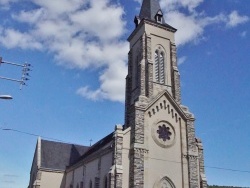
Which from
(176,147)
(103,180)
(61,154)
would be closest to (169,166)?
(176,147)

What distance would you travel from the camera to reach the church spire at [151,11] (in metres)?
37.6

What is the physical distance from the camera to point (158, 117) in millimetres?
31453

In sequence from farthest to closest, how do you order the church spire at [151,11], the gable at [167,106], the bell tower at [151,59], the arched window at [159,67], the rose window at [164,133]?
the church spire at [151,11] → the arched window at [159,67] → the bell tower at [151,59] → the gable at [167,106] → the rose window at [164,133]

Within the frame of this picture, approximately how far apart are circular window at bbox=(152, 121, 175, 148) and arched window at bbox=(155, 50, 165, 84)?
211 inches

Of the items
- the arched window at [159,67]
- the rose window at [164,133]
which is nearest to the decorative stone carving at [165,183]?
the rose window at [164,133]

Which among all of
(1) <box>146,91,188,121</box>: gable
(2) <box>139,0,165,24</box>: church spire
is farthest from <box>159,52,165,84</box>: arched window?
(2) <box>139,0,165,24</box>: church spire

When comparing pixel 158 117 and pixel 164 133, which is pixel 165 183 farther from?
pixel 158 117

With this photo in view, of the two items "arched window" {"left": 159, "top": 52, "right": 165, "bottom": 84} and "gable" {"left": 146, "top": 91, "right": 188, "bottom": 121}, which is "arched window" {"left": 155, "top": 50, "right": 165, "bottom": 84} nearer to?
"arched window" {"left": 159, "top": 52, "right": 165, "bottom": 84}

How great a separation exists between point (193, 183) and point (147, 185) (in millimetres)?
4988

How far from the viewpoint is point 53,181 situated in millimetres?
43469

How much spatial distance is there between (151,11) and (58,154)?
84.4ft

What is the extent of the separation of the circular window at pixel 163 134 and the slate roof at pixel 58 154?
1928cm

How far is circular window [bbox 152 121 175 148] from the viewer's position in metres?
30.5

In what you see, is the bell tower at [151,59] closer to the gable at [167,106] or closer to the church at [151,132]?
the church at [151,132]
